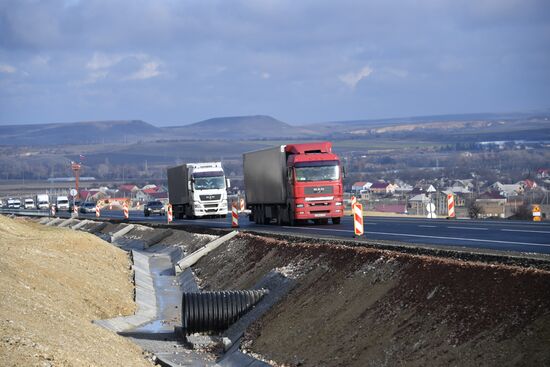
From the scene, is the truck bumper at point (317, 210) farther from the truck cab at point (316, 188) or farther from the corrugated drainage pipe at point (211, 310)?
the corrugated drainage pipe at point (211, 310)

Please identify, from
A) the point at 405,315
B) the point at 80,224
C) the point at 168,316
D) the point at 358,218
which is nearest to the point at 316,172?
the point at 358,218

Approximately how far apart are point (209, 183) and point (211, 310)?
43.4 meters

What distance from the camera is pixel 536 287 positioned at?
15.9m

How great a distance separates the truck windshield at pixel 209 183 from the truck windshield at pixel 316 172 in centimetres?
2125

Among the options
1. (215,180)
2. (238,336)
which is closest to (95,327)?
(238,336)

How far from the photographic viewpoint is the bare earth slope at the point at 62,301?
17266mm

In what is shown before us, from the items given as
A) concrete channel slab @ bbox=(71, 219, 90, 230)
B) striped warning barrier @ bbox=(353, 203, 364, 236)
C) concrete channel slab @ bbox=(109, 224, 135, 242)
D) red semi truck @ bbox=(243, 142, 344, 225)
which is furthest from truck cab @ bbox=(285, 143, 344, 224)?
concrete channel slab @ bbox=(71, 219, 90, 230)

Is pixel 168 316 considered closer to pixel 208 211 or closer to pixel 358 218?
pixel 358 218

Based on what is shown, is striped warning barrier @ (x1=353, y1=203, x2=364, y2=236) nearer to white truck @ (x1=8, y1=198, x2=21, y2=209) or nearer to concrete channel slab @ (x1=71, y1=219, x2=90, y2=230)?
concrete channel slab @ (x1=71, y1=219, x2=90, y2=230)

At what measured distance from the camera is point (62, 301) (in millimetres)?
26203

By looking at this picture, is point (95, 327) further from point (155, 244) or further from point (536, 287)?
point (155, 244)

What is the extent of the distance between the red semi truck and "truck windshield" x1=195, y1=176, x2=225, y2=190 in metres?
14.6

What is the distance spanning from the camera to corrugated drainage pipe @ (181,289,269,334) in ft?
81.1

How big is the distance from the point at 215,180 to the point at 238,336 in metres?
44.8
